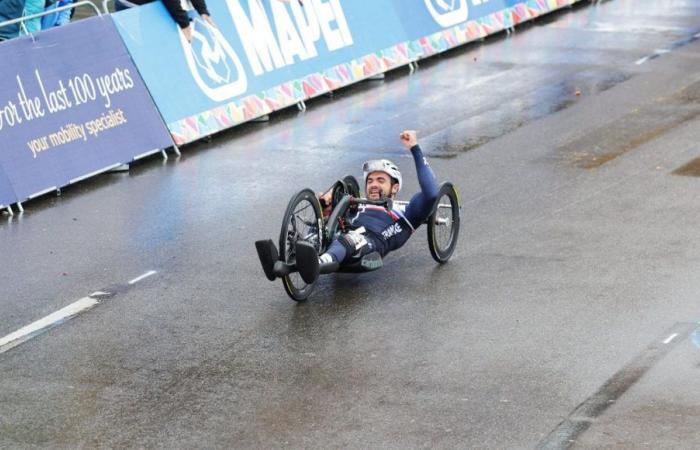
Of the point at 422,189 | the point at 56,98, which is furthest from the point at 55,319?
the point at 56,98

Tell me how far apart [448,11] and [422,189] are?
11.1m

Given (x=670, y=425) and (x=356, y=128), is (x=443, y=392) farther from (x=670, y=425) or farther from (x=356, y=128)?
(x=356, y=128)

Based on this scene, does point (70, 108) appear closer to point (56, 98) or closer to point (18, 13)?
point (56, 98)

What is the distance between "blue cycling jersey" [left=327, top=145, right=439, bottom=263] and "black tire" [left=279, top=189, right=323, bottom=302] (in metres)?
0.39

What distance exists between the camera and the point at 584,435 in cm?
750

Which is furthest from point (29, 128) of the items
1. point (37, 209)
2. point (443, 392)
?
point (443, 392)

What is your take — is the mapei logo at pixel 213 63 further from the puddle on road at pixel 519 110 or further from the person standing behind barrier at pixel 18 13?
the puddle on road at pixel 519 110

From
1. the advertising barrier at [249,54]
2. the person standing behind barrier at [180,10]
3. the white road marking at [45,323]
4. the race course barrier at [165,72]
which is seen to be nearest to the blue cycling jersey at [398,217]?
the white road marking at [45,323]

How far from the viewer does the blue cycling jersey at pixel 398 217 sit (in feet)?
34.7

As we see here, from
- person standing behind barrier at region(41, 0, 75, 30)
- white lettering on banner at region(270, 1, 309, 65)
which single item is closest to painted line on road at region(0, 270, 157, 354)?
person standing behind barrier at region(41, 0, 75, 30)

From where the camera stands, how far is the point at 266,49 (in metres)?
17.5

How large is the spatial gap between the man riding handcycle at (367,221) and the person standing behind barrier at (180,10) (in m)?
6.02

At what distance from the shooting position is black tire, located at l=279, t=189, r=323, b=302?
387 inches

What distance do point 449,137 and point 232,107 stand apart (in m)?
3.02
